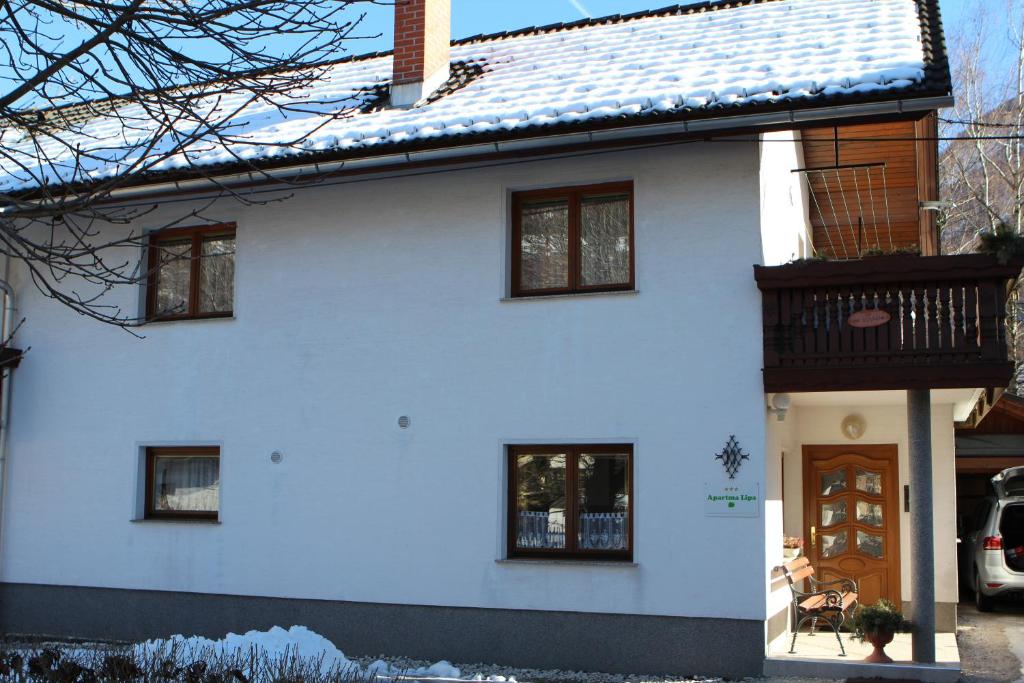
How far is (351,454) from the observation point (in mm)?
12383

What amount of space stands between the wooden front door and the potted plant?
132 inches

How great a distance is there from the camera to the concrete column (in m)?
10.4

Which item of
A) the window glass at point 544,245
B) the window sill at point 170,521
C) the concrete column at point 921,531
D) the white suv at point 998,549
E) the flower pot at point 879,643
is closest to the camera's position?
the concrete column at point 921,531

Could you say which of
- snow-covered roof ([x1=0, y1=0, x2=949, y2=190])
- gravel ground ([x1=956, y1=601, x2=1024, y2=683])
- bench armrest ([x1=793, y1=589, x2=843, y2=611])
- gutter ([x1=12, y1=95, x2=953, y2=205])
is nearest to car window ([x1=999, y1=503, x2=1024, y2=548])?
gravel ground ([x1=956, y1=601, x2=1024, y2=683])

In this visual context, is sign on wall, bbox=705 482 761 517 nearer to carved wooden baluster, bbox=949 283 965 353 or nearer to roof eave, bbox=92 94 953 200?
carved wooden baluster, bbox=949 283 965 353

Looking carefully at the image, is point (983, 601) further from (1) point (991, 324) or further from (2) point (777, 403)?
Result: (1) point (991, 324)

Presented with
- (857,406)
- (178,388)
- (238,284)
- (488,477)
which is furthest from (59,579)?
(857,406)

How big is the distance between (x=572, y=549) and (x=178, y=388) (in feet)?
16.5

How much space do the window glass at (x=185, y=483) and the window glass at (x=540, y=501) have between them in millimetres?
3658

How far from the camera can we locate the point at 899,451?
1389 cm

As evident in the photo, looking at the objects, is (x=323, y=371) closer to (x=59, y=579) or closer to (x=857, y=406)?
(x=59, y=579)

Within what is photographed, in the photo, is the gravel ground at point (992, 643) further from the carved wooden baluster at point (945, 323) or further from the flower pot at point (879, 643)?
the carved wooden baluster at point (945, 323)

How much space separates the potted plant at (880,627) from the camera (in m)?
10.5

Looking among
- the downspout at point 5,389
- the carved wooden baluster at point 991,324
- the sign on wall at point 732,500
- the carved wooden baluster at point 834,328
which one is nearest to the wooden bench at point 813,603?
the sign on wall at point 732,500
